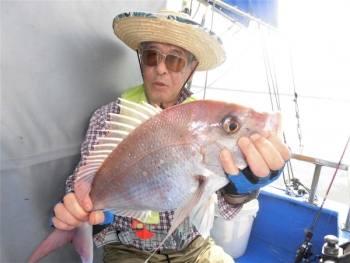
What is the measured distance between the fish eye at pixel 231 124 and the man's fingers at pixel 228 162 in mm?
89

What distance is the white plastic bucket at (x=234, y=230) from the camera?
263 centimetres

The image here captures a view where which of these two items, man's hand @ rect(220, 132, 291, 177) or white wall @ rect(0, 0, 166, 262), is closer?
man's hand @ rect(220, 132, 291, 177)

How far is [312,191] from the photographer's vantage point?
2.76 m

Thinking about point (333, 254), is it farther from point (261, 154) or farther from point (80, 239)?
point (80, 239)

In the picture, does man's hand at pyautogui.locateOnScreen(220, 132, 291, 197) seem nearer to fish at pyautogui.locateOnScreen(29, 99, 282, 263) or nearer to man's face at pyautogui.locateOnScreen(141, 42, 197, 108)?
fish at pyautogui.locateOnScreen(29, 99, 282, 263)

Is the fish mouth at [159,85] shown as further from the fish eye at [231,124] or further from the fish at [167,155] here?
the fish eye at [231,124]

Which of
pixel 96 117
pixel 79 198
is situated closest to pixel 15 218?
pixel 79 198

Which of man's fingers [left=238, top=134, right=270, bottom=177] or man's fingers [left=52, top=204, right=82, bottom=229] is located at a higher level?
man's fingers [left=238, top=134, right=270, bottom=177]

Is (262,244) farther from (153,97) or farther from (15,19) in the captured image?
(15,19)

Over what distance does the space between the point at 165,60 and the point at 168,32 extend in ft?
0.63

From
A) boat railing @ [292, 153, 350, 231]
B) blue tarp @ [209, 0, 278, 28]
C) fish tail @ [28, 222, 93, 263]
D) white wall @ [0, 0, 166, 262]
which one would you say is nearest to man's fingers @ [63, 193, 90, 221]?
fish tail @ [28, 222, 93, 263]

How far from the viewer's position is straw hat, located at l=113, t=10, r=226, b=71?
1.59 m

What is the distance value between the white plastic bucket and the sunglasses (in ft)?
5.70

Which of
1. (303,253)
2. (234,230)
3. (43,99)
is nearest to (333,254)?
(303,253)
